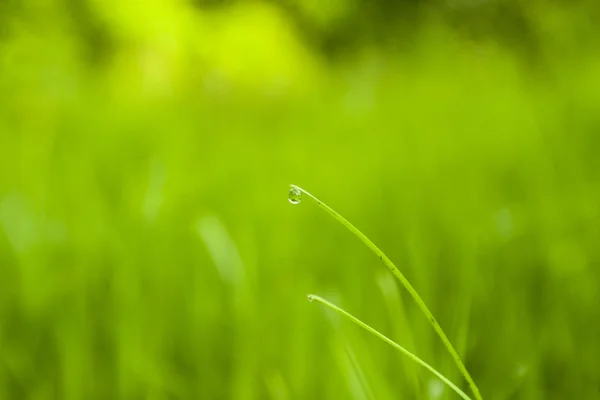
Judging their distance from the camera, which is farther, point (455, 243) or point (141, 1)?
point (141, 1)

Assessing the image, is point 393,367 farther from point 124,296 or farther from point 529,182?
point 529,182

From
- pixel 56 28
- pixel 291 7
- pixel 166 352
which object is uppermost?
pixel 291 7

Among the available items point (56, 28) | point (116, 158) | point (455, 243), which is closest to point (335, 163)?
point (116, 158)

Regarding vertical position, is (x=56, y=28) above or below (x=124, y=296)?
above

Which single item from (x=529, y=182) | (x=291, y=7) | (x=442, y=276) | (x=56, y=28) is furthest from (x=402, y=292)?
(x=291, y=7)

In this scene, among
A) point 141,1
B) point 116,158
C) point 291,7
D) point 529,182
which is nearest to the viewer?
point 529,182

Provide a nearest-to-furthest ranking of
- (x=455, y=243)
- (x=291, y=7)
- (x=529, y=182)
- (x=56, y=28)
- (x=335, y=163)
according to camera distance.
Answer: (x=455, y=243), (x=529, y=182), (x=335, y=163), (x=56, y=28), (x=291, y=7)

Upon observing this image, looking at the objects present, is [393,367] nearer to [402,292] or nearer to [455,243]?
[402,292]
